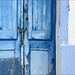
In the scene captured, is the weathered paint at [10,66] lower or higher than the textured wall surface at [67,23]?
lower

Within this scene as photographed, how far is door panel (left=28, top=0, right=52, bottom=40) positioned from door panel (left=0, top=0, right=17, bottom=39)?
22 cm

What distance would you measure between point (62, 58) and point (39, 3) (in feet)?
2.79

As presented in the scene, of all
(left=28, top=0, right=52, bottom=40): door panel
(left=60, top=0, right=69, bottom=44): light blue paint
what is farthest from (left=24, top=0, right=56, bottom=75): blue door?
(left=60, top=0, right=69, bottom=44): light blue paint

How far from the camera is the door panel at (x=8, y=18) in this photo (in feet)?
5.30

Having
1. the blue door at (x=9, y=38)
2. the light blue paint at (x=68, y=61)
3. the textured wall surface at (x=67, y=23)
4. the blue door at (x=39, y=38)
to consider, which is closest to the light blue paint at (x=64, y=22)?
the textured wall surface at (x=67, y=23)

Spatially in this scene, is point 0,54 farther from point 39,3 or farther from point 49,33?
point 39,3

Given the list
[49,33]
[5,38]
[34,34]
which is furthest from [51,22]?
[5,38]

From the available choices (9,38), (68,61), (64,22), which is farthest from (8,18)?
(68,61)

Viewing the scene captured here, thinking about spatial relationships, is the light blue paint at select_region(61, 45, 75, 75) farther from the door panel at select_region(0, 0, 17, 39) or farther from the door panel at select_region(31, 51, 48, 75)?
the door panel at select_region(0, 0, 17, 39)

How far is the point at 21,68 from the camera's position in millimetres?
1637

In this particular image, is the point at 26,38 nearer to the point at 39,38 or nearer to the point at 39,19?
the point at 39,38

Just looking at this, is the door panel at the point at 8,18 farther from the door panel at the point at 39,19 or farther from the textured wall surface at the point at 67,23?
the textured wall surface at the point at 67,23

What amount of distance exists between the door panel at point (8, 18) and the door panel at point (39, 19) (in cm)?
22

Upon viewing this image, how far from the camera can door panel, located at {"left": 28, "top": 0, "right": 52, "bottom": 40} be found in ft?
5.37
